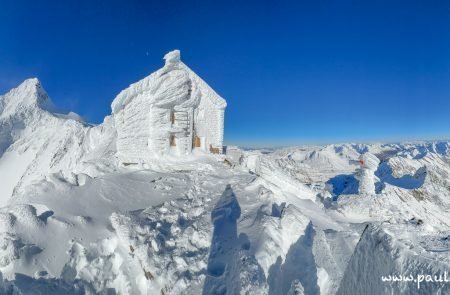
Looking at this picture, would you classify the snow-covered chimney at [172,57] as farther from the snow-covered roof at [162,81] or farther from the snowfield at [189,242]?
the snowfield at [189,242]

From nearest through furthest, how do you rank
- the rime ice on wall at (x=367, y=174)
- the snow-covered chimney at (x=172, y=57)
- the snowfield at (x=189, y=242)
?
the snowfield at (x=189, y=242) < the snow-covered chimney at (x=172, y=57) < the rime ice on wall at (x=367, y=174)

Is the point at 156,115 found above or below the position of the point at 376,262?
above

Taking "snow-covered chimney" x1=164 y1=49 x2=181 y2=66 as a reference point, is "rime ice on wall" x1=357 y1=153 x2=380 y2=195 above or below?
below

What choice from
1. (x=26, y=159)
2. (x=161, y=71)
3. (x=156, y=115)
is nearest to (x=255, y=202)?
(x=156, y=115)

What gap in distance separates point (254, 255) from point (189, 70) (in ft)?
49.9

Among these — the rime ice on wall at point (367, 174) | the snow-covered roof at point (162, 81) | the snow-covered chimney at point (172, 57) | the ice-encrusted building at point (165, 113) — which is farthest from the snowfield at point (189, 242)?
the rime ice on wall at point (367, 174)

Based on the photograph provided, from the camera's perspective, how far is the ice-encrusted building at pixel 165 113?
1981 cm

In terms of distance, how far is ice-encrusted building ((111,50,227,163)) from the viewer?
65.0 ft

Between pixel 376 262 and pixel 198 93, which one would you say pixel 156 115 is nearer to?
pixel 198 93

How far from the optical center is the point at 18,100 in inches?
1715

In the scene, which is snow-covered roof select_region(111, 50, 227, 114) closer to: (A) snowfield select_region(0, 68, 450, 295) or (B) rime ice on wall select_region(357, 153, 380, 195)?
(A) snowfield select_region(0, 68, 450, 295)

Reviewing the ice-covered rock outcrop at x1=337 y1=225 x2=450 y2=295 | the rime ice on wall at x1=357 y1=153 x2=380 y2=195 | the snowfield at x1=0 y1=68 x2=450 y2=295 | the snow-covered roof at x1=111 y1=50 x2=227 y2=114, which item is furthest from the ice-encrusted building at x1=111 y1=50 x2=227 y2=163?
the ice-covered rock outcrop at x1=337 y1=225 x2=450 y2=295

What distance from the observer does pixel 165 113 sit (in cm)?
2091

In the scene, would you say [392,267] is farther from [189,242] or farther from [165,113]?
[165,113]
